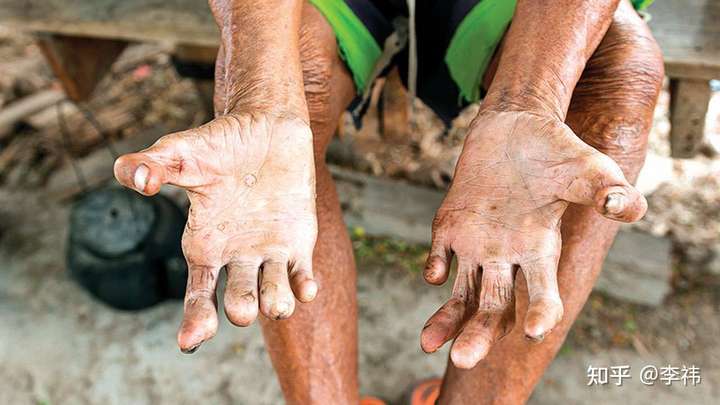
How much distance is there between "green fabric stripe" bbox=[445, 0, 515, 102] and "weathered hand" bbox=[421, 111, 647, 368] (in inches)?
14.7

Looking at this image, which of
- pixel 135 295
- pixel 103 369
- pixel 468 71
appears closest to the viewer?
pixel 468 71

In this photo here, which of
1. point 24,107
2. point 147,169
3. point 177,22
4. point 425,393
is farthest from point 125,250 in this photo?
point 24,107

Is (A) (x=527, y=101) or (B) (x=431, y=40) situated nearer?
(A) (x=527, y=101)

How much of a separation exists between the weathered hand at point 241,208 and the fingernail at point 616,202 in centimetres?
49

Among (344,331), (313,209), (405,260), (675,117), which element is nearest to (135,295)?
(405,260)

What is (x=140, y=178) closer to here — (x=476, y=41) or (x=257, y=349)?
(x=476, y=41)

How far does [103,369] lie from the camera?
216 cm

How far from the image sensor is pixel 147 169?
1.00 m

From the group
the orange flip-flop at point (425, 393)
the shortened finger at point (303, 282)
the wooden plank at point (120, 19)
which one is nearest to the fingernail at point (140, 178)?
the shortened finger at point (303, 282)

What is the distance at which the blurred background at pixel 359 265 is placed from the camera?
2.03 metres

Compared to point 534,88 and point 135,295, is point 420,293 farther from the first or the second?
point 534,88

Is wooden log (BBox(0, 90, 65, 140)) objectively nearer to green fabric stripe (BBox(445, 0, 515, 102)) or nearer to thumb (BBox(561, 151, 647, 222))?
green fabric stripe (BBox(445, 0, 515, 102))

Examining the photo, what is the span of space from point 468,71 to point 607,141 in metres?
0.46

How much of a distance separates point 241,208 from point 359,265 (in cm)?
140
